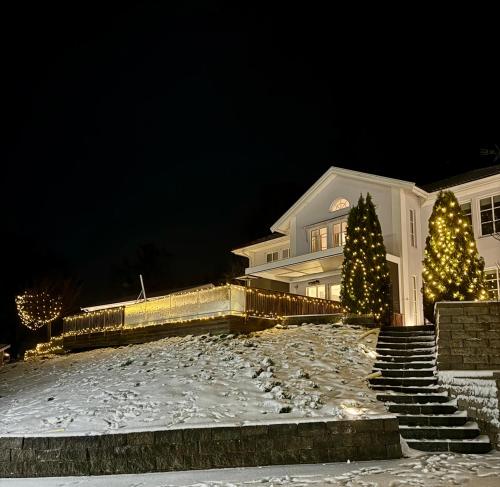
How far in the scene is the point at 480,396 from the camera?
1043 centimetres

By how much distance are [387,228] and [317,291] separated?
4.97 m

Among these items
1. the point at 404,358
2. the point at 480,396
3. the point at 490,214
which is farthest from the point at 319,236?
the point at 480,396

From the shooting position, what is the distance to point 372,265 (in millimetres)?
19406

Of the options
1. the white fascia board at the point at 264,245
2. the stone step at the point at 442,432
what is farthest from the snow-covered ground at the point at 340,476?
the white fascia board at the point at 264,245

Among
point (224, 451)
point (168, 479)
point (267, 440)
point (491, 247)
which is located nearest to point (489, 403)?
point (267, 440)

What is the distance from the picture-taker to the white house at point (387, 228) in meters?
21.2

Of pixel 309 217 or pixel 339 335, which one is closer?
pixel 339 335

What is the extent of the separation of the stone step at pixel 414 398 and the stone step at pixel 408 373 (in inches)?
41.5

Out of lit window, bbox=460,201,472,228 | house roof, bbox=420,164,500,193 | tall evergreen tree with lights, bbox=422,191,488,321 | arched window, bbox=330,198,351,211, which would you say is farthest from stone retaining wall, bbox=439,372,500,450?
arched window, bbox=330,198,351,211

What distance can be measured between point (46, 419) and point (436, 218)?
13.3 metres

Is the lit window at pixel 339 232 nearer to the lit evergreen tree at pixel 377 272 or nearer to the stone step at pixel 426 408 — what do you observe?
the lit evergreen tree at pixel 377 272

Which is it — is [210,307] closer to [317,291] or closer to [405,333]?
[405,333]

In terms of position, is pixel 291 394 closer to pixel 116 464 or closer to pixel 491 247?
pixel 116 464

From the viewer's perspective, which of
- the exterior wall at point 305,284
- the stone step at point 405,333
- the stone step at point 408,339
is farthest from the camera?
the exterior wall at point 305,284
